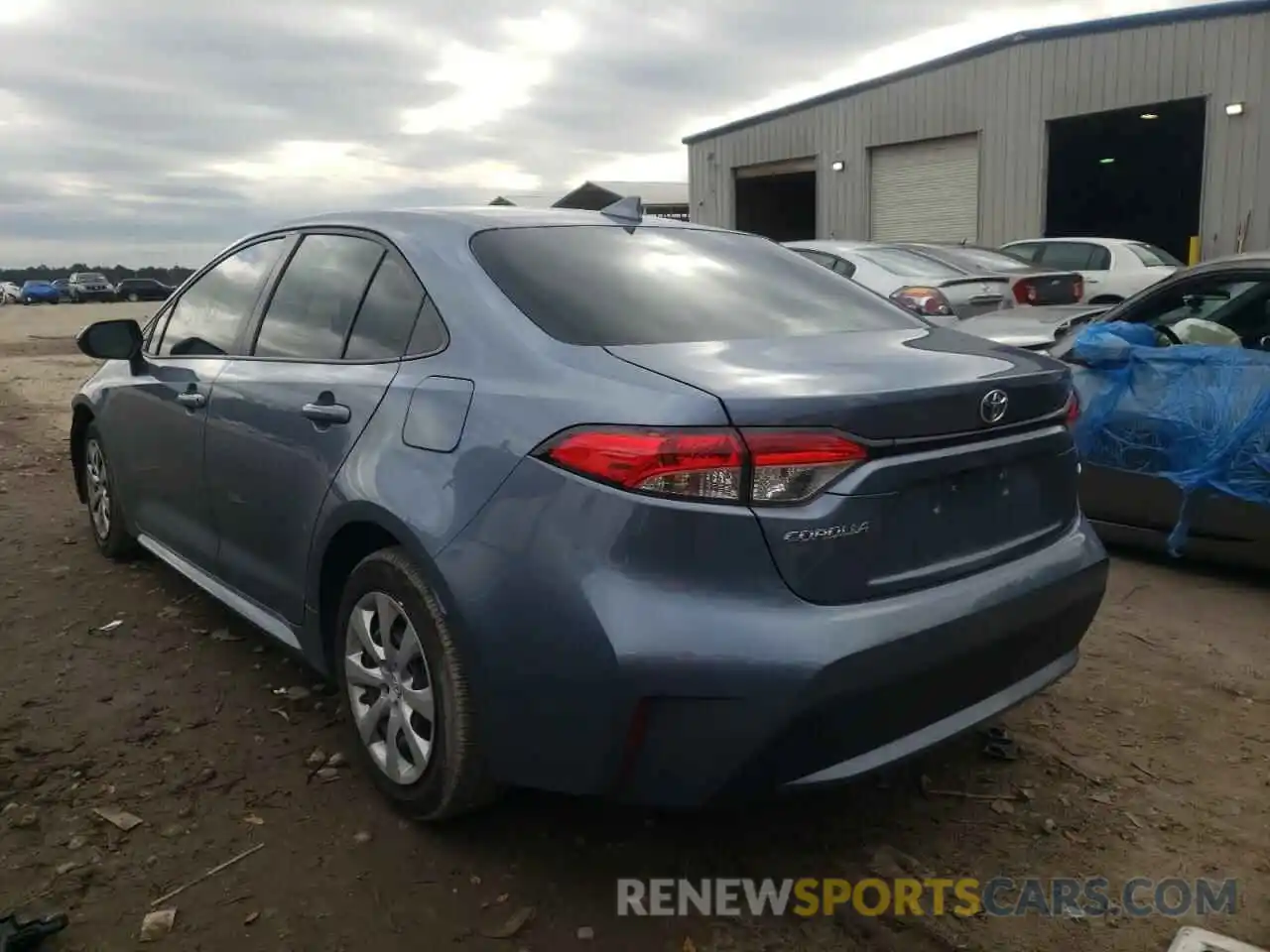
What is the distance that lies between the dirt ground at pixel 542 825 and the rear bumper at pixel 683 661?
36 centimetres

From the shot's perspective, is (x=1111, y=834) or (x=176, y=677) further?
(x=176, y=677)

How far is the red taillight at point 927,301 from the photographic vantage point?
8172 millimetres

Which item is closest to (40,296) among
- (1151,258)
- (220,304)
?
(1151,258)

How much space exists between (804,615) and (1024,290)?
799cm

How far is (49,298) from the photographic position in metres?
53.8

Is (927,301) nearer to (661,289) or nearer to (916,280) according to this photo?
(916,280)

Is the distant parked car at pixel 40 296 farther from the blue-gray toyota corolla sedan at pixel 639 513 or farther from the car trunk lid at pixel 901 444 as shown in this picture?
the car trunk lid at pixel 901 444

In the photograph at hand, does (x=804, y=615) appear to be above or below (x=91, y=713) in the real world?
above

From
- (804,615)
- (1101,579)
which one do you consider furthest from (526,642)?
(1101,579)

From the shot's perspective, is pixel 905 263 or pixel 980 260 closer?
pixel 905 263

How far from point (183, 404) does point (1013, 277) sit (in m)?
7.48

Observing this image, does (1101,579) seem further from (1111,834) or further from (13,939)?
(13,939)

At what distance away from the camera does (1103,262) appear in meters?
13.4

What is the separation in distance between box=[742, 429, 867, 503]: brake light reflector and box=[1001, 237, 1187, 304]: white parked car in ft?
37.7
